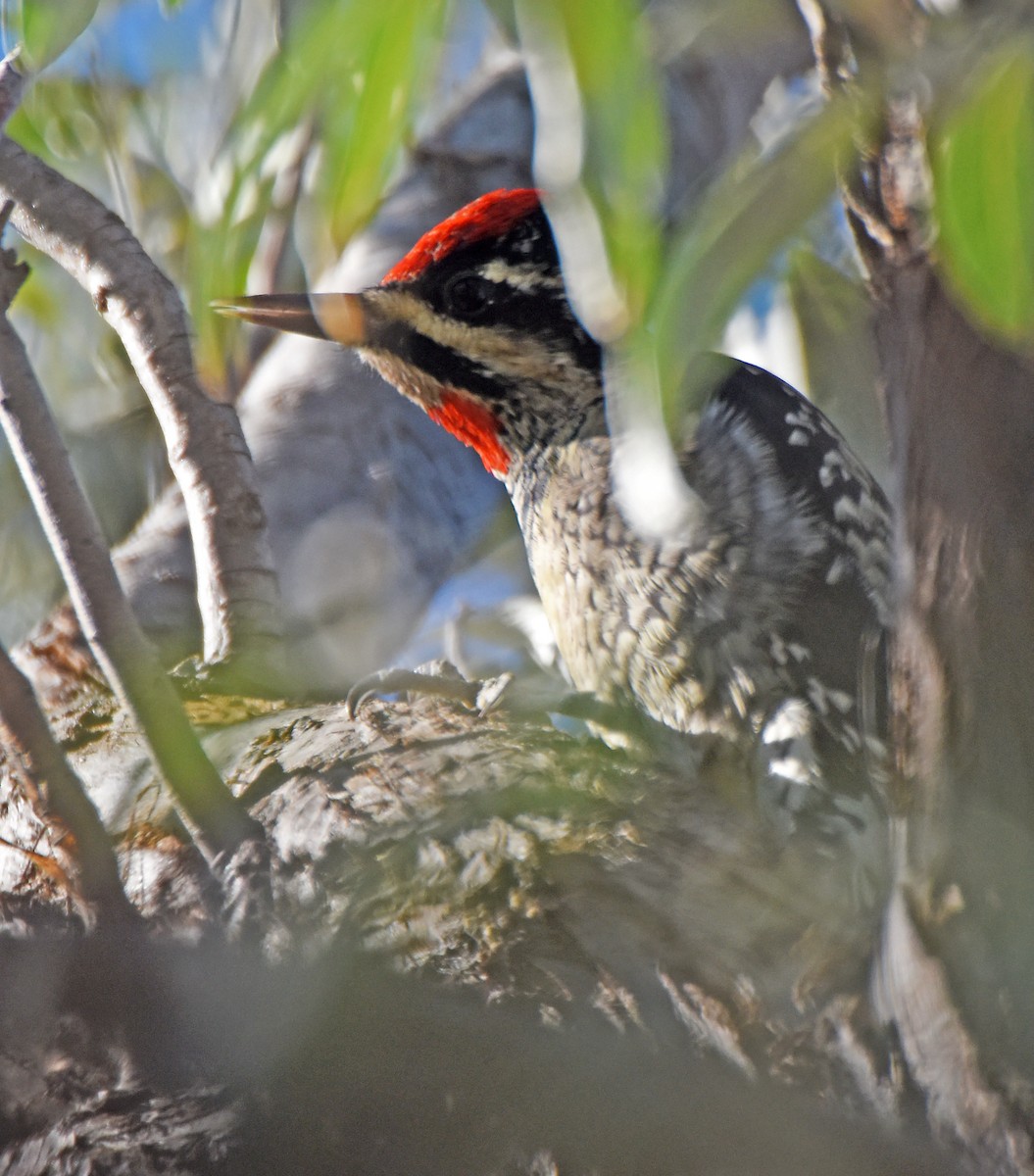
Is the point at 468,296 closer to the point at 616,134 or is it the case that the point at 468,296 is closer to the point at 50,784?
the point at 50,784

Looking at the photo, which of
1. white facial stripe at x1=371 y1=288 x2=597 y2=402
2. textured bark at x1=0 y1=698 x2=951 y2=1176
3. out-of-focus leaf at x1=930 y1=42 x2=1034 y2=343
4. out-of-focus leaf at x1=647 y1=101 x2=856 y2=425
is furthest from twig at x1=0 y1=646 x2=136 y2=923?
white facial stripe at x1=371 y1=288 x2=597 y2=402

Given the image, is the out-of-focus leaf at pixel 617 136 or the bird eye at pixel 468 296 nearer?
the out-of-focus leaf at pixel 617 136

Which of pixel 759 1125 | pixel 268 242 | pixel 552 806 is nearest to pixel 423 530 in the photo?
pixel 268 242

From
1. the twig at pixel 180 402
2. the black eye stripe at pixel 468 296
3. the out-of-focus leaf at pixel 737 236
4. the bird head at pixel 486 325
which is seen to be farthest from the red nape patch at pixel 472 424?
the out-of-focus leaf at pixel 737 236

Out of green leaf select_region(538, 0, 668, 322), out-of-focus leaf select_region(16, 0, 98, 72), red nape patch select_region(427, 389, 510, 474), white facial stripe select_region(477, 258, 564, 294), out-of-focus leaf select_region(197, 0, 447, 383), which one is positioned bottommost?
green leaf select_region(538, 0, 668, 322)

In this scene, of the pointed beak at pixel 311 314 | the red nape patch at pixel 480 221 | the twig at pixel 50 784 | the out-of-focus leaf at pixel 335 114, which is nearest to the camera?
the out-of-focus leaf at pixel 335 114

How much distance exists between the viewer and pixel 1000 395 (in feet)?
2.92

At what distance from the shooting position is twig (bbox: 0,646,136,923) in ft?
3.86

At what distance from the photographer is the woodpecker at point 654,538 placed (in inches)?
68.6

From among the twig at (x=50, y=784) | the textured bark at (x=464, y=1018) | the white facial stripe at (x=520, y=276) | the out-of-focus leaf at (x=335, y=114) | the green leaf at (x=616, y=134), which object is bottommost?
the textured bark at (x=464, y=1018)

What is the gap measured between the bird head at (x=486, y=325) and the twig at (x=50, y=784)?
87 centimetres

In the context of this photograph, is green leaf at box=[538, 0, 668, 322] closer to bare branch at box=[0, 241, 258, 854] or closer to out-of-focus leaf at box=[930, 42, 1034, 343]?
out-of-focus leaf at box=[930, 42, 1034, 343]

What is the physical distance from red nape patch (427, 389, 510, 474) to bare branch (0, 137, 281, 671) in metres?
0.36

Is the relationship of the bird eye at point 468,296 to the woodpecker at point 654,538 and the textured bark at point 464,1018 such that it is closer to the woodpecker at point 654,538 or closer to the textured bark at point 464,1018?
the woodpecker at point 654,538
